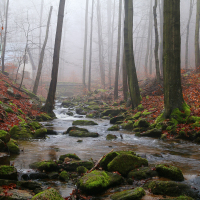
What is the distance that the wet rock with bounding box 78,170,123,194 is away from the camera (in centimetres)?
354

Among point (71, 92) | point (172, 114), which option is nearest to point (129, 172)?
point (172, 114)

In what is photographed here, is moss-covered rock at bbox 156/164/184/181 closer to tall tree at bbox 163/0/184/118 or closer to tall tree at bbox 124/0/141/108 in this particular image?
tall tree at bbox 163/0/184/118

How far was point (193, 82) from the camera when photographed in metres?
14.4

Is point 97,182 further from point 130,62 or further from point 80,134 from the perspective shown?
point 130,62

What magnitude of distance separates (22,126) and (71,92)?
87.4 feet

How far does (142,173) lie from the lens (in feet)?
13.7

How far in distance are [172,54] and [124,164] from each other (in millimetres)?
5992

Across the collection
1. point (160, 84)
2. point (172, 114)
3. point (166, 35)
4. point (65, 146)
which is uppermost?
point (166, 35)

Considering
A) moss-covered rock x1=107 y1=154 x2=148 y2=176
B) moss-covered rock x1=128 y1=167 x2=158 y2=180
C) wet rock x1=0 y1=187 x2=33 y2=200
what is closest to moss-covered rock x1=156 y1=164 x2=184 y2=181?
moss-covered rock x1=128 y1=167 x2=158 y2=180

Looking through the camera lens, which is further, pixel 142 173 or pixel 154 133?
pixel 154 133

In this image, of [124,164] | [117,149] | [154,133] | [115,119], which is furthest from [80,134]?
[124,164]

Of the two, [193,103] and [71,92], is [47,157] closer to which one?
[193,103]

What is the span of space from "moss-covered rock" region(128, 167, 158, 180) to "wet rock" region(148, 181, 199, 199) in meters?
0.50

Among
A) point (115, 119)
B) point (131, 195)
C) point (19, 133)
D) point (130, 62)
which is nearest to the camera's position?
point (131, 195)
